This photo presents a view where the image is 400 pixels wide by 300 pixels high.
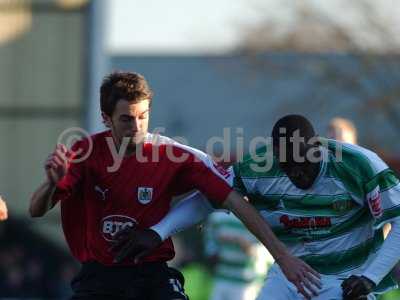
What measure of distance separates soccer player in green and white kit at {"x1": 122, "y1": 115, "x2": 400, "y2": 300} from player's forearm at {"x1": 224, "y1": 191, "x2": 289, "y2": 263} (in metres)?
0.36

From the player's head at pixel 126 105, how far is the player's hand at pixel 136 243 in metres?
0.49

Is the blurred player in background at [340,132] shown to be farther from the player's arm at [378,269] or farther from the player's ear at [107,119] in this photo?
the player's ear at [107,119]

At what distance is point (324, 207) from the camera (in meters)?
7.34

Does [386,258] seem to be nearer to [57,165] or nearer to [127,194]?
[127,194]

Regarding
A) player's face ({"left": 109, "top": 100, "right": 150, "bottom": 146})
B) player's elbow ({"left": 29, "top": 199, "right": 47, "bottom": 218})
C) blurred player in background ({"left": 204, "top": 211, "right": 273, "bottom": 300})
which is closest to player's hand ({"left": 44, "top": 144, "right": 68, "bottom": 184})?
player's elbow ({"left": 29, "top": 199, "right": 47, "bottom": 218})

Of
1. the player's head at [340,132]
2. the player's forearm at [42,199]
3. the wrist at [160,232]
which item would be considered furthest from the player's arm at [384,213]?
the player's head at [340,132]

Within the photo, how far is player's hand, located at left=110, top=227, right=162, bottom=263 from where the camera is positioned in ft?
22.5

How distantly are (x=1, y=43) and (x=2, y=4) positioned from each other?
0.66 meters

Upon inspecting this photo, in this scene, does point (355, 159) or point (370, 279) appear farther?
point (355, 159)

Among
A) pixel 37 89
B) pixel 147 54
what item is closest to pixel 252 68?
pixel 147 54

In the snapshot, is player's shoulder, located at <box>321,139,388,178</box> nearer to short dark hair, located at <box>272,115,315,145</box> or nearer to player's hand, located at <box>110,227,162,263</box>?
short dark hair, located at <box>272,115,315,145</box>

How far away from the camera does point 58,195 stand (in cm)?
687

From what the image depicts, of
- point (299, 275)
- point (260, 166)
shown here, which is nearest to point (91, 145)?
point (260, 166)

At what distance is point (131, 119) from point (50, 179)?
2.00 feet
